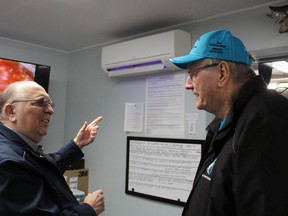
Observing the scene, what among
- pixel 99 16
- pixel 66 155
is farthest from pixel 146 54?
pixel 66 155

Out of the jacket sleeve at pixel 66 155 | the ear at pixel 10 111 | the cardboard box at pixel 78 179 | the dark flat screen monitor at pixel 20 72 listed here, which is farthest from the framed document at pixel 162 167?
the ear at pixel 10 111

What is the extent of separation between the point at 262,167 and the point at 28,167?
873 mm

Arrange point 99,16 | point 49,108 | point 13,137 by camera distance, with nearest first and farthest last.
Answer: point 13,137
point 49,108
point 99,16

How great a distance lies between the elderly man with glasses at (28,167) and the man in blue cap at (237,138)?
0.56 meters

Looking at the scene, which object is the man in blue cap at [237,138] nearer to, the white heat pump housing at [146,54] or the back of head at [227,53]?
the back of head at [227,53]

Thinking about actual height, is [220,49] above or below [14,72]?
below

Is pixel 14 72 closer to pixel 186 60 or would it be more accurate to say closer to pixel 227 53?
pixel 186 60

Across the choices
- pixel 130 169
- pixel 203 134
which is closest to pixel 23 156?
pixel 203 134

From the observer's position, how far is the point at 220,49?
100 cm

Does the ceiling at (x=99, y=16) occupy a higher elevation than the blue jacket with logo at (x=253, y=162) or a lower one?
higher

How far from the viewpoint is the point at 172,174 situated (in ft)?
7.88

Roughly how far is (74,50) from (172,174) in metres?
2.01

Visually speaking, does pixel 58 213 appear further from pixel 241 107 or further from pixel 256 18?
pixel 256 18

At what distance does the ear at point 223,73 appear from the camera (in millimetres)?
975
